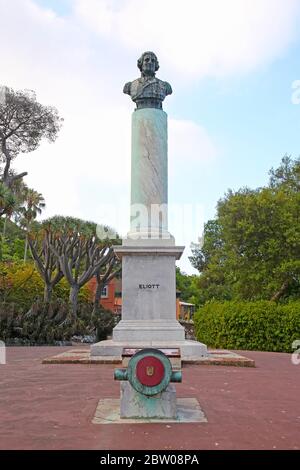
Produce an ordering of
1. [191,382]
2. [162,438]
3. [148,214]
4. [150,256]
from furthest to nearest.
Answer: [148,214] < [150,256] < [191,382] < [162,438]

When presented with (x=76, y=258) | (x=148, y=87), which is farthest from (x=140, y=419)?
(x=76, y=258)

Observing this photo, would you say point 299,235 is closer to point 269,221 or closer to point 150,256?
point 269,221

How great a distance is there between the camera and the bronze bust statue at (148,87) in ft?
46.9

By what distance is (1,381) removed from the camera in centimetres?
891

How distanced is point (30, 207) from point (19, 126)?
1826 cm

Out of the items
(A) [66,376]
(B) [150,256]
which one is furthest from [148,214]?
(A) [66,376]

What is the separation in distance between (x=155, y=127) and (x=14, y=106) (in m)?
24.5

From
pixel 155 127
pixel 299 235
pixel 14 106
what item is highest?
pixel 14 106

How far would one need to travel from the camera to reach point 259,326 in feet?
61.8

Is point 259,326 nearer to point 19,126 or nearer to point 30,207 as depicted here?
point 19,126

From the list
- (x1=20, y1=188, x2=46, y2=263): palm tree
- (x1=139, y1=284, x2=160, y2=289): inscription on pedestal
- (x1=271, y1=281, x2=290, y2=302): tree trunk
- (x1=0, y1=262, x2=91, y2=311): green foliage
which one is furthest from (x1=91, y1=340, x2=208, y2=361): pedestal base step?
(x1=20, y1=188, x2=46, y2=263): palm tree

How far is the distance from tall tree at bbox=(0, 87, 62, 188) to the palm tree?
15035 mm

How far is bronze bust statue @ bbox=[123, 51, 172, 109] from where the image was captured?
14297mm

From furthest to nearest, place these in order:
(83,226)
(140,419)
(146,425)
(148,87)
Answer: (83,226), (148,87), (140,419), (146,425)
